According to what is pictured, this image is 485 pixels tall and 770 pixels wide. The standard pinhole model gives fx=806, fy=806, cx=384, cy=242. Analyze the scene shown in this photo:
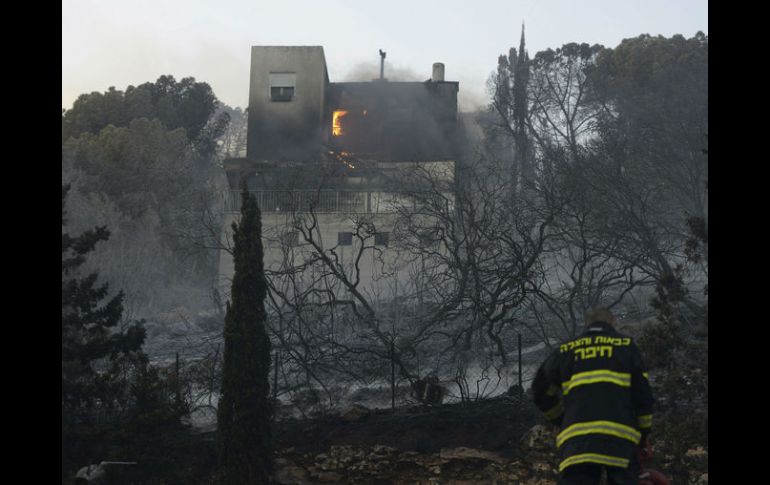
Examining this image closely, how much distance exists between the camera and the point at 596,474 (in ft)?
15.6

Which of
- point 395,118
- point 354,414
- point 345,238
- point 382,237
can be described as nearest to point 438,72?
point 395,118

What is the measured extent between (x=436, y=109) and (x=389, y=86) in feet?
9.34

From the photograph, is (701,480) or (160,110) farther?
(160,110)

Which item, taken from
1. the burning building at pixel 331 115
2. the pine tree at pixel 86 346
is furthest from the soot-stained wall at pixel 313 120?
the pine tree at pixel 86 346

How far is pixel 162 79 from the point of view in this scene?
4053 cm

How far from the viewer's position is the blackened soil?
936 cm

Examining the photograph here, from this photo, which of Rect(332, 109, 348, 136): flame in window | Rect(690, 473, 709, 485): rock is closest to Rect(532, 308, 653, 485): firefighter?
Rect(690, 473, 709, 485): rock

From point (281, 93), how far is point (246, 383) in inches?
1057

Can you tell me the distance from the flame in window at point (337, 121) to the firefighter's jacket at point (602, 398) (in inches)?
1205

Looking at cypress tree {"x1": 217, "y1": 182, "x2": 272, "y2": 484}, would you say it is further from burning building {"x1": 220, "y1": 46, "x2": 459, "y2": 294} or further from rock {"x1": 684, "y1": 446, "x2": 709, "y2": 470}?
burning building {"x1": 220, "y1": 46, "x2": 459, "y2": 294}

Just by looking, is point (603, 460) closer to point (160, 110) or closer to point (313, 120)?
point (313, 120)
